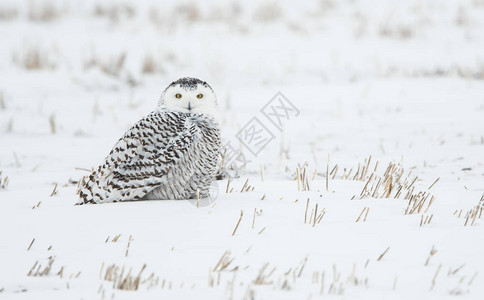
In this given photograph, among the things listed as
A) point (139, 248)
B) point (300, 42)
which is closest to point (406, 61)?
point (300, 42)

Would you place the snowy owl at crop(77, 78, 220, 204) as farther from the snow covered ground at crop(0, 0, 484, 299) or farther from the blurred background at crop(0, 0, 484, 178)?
the blurred background at crop(0, 0, 484, 178)

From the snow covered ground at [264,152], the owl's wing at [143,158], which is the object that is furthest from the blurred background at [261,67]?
the owl's wing at [143,158]

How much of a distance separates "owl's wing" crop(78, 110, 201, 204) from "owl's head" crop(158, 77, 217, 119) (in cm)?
16

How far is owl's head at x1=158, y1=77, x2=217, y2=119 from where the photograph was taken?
437 cm

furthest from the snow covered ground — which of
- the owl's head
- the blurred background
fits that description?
the owl's head

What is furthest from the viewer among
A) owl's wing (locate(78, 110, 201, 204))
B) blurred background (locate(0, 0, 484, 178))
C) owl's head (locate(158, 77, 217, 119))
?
blurred background (locate(0, 0, 484, 178))

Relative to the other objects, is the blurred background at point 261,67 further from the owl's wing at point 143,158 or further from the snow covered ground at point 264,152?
the owl's wing at point 143,158

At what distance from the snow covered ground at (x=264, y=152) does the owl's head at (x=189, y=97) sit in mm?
728

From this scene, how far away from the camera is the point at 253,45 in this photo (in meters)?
14.3

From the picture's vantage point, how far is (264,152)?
23.8 ft

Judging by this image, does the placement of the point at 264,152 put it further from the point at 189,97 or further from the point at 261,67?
the point at 261,67

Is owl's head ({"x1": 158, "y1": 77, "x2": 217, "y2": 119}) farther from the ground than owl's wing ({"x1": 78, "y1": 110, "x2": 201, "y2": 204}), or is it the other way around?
owl's head ({"x1": 158, "y1": 77, "x2": 217, "y2": 119})

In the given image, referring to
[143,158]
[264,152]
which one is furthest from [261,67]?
[143,158]

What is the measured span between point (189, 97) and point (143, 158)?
0.60 metres
